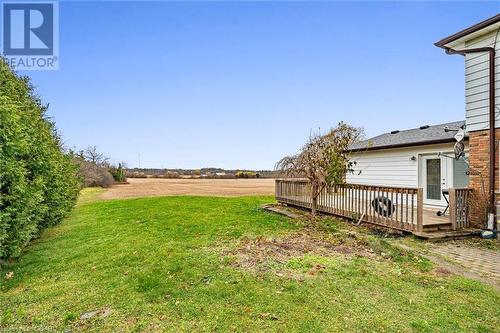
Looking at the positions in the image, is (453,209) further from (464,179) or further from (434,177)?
(434,177)

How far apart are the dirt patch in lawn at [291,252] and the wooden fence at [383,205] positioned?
5.06 feet

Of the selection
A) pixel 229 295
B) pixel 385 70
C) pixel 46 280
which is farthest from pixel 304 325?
pixel 385 70

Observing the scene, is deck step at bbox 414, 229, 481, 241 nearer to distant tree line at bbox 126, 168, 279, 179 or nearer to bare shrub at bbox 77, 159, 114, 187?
bare shrub at bbox 77, 159, 114, 187

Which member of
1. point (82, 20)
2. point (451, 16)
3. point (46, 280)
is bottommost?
point (46, 280)

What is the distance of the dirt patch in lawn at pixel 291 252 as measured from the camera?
483 cm

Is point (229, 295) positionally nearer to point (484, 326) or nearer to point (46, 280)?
point (484, 326)

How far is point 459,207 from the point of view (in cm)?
754

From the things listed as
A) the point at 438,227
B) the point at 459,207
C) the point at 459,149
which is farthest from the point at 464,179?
the point at 438,227

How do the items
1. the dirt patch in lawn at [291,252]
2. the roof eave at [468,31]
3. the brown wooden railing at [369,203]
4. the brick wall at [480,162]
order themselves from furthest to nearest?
the brick wall at [480,162], the brown wooden railing at [369,203], the roof eave at [468,31], the dirt patch in lawn at [291,252]

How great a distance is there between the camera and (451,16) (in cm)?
1275

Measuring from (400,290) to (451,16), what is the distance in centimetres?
1350

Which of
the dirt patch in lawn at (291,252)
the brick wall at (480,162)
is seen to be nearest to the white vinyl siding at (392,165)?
the brick wall at (480,162)

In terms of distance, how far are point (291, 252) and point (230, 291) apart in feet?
7.19

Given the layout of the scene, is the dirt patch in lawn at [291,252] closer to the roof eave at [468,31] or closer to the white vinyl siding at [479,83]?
the white vinyl siding at [479,83]
